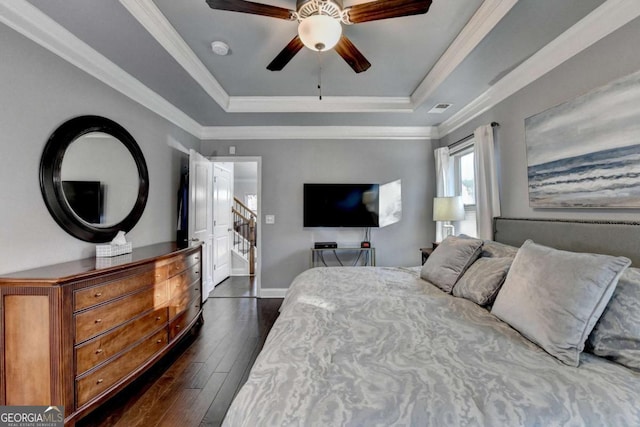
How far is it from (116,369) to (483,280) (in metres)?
2.48

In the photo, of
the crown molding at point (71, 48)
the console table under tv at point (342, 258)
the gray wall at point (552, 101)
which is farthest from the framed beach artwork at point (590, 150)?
the crown molding at point (71, 48)

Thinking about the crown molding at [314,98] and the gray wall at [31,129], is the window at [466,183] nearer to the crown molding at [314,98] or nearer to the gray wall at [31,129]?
the crown molding at [314,98]

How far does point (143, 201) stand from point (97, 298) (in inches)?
55.1

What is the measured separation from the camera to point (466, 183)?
3648 millimetres

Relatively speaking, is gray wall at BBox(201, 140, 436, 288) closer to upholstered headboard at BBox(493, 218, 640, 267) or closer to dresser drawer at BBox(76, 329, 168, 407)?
upholstered headboard at BBox(493, 218, 640, 267)

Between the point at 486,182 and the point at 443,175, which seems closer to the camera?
the point at 486,182

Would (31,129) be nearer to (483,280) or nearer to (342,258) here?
(483,280)

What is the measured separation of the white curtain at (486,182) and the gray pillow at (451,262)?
76cm

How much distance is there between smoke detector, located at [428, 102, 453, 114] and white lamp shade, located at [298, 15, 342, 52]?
2020mm

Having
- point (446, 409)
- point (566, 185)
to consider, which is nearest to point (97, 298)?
point (446, 409)

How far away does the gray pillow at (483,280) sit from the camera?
1.70 metres

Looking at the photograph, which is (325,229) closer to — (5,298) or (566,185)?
(566,185)

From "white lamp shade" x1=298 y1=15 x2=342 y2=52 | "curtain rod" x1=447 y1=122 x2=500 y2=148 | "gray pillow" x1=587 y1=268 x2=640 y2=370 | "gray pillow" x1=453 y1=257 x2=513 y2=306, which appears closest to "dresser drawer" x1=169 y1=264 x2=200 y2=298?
"white lamp shade" x1=298 y1=15 x2=342 y2=52

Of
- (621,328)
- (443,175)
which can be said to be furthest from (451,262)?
(443,175)
